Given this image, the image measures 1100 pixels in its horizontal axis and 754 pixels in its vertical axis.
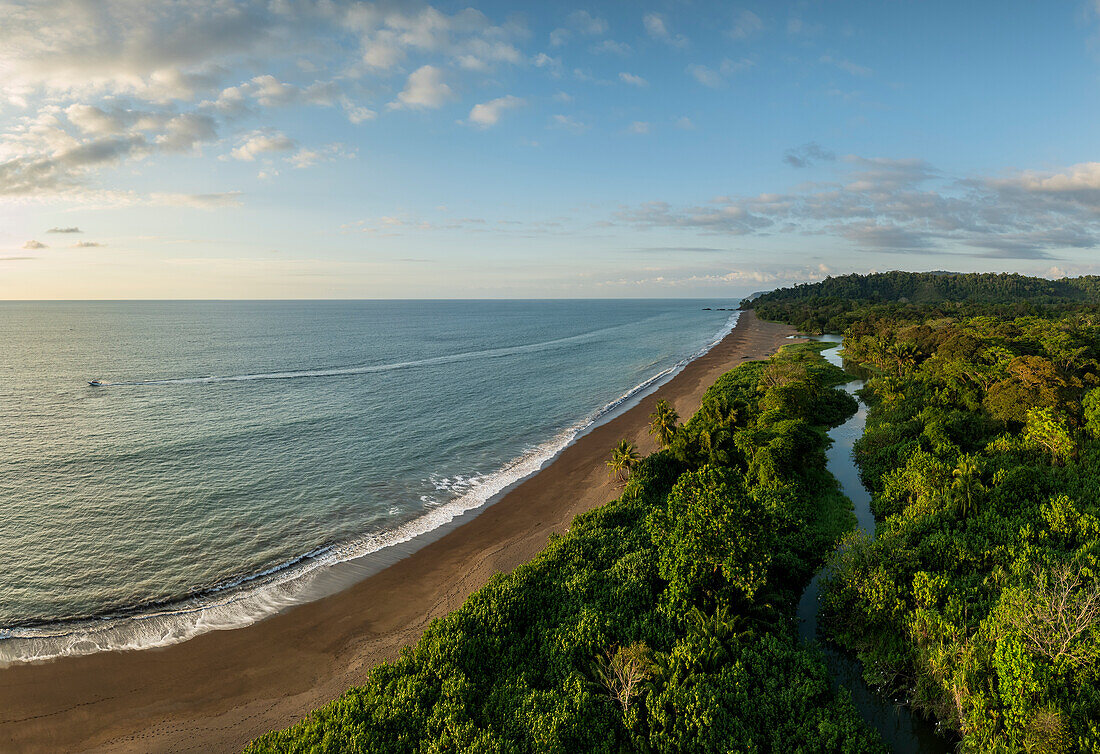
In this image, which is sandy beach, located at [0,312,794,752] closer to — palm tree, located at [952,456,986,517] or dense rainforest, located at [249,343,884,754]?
dense rainforest, located at [249,343,884,754]

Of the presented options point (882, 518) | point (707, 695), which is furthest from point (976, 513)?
point (707, 695)

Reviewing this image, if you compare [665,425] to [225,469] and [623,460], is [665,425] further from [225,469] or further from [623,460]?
[225,469]

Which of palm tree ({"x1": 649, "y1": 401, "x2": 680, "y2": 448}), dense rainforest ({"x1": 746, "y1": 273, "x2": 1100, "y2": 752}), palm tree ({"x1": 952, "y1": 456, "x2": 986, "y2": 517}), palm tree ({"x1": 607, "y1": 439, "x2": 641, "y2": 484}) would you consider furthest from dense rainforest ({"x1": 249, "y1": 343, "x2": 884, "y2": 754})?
palm tree ({"x1": 649, "y1": 401, "x2": 680, "y2": 448})

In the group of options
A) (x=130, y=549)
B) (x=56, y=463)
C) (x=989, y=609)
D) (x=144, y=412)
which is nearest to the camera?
(x=989, y=609)

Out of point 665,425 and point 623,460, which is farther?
point 665,425

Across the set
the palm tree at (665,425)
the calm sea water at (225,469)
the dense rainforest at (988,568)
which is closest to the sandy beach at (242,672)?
the calm sea water at (225,469)

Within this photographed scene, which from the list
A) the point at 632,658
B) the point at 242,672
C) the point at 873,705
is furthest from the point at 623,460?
the point at 242,672

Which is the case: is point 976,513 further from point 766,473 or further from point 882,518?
point 766,473
